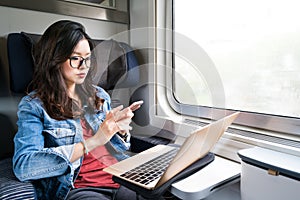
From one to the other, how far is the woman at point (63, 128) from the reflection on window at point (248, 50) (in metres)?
0.58

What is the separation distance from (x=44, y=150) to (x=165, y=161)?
464 millimetres

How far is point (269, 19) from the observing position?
1.10 metres

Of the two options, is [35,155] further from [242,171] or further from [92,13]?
[92,13]

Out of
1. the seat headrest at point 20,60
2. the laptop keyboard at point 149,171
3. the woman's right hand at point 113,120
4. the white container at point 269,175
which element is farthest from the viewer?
the seat headrest at point 20,60

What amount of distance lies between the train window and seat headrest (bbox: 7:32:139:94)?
295 millimetres

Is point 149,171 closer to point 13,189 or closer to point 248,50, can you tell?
point 13,189

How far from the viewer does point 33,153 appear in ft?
2.89

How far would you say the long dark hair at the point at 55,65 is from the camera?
1.02 metres

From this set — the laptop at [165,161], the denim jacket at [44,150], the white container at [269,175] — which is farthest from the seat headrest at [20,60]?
the white container at [269,175]

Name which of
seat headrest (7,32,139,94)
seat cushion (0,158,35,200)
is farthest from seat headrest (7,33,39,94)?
seat cushion (0,158,35,200)

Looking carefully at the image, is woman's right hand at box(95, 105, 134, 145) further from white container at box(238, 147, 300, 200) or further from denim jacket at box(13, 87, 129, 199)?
white container at box(238, 147, 300, 200)

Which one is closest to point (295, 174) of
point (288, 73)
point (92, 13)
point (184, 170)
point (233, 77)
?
point (184, 170)

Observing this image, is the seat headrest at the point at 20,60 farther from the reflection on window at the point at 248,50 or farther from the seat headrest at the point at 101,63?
the reflection on window at the point at 248,50

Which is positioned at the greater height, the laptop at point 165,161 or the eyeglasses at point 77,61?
the eyeglasses at point 77,61
